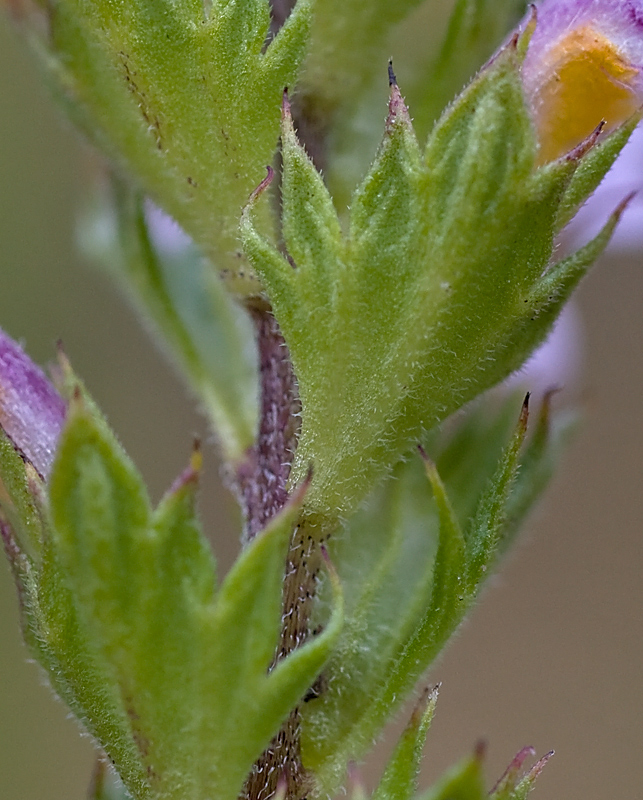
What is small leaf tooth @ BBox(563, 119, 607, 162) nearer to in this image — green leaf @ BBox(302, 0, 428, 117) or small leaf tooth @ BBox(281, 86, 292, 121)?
small leaf tooth @ BBox(281, 86, 292, 121)

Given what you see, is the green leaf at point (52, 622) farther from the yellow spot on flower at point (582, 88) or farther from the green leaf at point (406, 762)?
the yellow spot on flower at point (582, 88)

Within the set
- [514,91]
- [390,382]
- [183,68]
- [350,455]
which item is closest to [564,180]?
[514,91]

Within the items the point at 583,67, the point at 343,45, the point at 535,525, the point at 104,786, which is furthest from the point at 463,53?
the point at 535,525

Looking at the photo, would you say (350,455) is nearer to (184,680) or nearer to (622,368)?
(184,680)

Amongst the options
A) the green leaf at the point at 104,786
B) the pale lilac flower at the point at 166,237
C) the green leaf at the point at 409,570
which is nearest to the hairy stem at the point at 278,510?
the green leaf at the point at 409,570

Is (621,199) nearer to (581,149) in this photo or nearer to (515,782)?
(581,149)

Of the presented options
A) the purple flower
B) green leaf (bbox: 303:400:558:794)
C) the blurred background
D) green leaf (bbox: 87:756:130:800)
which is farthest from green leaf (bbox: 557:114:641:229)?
the blurred background
